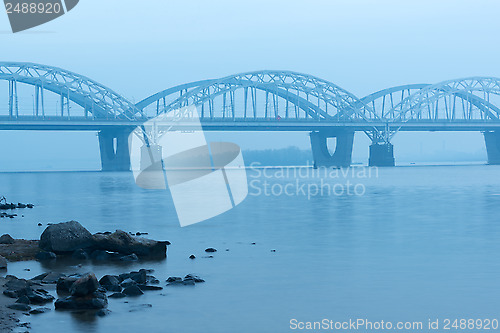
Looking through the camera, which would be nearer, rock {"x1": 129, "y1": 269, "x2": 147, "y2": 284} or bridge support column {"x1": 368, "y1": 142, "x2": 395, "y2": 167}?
rock {"x1": 129, "y1": 269, "x2": 147, "y2": 284}

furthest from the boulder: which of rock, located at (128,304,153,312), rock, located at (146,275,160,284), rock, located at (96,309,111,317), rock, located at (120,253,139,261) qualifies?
rock, located at (120,253,139,261)

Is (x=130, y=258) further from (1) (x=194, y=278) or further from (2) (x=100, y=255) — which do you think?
(1) (x=194, y=278)

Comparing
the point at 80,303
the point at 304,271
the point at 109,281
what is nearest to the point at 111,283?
the point at 109,281

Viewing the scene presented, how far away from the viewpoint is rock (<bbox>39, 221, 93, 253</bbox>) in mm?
17484

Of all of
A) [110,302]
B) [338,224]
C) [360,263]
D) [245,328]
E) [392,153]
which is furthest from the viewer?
[392,153]

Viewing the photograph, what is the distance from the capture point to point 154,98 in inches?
5655

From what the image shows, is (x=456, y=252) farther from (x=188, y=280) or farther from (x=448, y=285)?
(x=188, y=280)

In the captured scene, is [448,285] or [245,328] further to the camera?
[448,285]

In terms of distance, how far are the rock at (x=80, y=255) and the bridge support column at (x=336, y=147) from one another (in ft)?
378

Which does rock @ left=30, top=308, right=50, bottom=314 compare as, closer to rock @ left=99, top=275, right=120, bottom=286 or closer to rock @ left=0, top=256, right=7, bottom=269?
rock @ left=99, top=275, right=120, bottom=286

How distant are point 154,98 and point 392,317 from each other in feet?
443

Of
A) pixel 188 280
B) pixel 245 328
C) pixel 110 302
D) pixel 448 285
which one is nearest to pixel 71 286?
pixel 110 302

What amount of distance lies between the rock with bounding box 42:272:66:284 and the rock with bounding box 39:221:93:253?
3547mm

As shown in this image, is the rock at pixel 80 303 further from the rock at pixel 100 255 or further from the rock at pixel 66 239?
the rock at pixel 66 239
